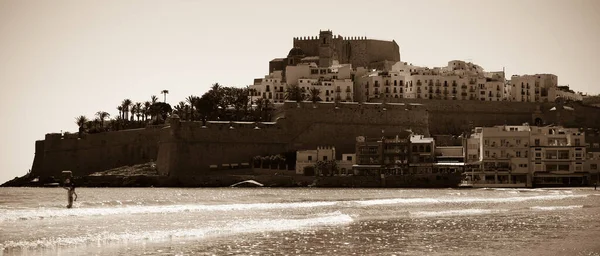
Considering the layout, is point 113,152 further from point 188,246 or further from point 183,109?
point 188,246

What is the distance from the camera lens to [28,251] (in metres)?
16.0

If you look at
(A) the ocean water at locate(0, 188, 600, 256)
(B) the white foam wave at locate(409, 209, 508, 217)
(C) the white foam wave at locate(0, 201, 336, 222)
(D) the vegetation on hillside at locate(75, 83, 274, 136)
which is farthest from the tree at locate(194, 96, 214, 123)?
(B) the white foam wave at locate(409, 209, 508, 217)

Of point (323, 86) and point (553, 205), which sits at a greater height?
point (323, 86)

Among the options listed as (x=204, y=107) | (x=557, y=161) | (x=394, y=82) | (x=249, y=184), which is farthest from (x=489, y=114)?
(x=249, y=184)

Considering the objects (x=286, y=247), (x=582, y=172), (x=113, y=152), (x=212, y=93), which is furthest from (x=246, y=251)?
(x=212, y=93)

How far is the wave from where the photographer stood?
17.1 m

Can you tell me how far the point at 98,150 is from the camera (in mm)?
64562

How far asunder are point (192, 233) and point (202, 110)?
49403mm

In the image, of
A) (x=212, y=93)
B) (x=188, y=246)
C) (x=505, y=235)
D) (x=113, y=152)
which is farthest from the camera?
(x=212, y=93)

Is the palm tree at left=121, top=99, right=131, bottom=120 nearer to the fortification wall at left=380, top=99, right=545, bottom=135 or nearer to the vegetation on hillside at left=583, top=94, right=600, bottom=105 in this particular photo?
the fortification wall at left=380, top=99, right=545, bottom=135

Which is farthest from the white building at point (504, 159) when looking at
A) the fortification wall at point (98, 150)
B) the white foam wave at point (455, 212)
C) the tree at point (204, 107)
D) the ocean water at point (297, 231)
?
the white foam wave at point (455, 212)

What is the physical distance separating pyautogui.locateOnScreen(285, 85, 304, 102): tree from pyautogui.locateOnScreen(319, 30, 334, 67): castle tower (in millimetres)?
8401

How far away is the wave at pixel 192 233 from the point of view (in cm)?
1706

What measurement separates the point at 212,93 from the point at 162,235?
51801mm
